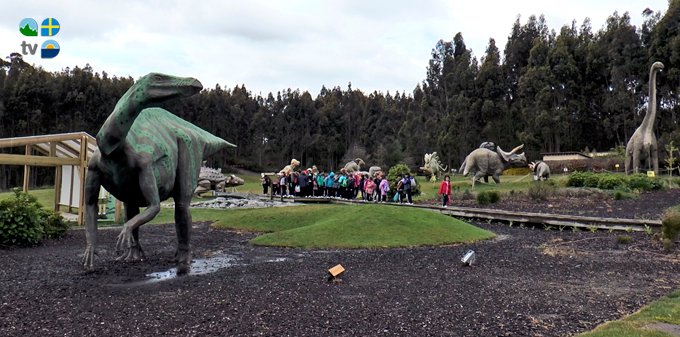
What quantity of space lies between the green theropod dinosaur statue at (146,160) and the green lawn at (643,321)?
19.4 ft

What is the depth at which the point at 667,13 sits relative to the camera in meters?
40.5

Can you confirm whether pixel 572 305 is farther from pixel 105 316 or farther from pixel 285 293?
pixel 105 316

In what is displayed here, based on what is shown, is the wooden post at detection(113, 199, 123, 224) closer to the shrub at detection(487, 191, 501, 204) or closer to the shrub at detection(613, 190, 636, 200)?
the shrub at detection(487, 191, 501, 204)

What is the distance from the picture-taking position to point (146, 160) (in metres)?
7.90

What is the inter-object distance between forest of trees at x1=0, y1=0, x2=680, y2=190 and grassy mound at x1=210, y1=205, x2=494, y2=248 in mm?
32291

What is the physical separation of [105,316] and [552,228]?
521 inches

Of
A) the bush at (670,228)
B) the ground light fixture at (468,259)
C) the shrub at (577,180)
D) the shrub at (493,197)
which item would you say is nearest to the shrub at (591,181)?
the shrub at (577,180)

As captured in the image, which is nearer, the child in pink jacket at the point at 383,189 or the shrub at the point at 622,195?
the shrub at the point at 622,195

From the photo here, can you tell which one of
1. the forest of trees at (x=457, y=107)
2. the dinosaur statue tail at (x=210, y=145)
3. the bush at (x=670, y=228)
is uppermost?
the forest of trees at (x=457, y=107)

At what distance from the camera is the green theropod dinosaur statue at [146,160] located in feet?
24.0

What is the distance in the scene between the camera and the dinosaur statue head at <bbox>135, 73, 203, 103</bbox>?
24.0ft

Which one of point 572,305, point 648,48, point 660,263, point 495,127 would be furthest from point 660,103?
point 572,305

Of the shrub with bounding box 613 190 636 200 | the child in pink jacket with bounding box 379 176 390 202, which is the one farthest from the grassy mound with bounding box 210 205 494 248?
the shrub with bounding box 613 190 636 200

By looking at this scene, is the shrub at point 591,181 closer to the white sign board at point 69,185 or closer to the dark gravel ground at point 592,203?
the dark gravel ground at point 592,203
